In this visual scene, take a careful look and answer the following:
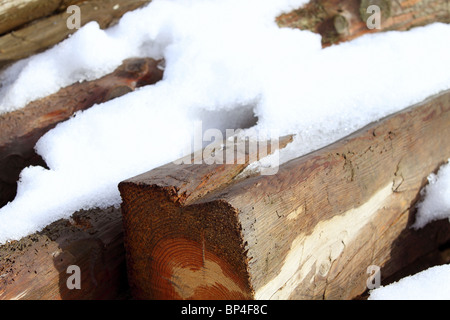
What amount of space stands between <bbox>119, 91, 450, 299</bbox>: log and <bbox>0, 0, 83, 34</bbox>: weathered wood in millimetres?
970

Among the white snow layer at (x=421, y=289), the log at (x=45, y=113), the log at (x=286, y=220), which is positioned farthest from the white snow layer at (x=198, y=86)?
the white snow layer at (x=421, y=289)

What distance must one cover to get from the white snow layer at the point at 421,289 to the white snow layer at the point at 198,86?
1.70 feet

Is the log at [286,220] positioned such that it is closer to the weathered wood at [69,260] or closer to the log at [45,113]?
the weathered wood at [69,260]

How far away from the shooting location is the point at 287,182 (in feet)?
4.74

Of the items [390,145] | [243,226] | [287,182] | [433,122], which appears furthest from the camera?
[433,122]

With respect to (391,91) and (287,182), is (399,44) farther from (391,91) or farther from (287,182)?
(287,182)

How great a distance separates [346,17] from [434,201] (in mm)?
886

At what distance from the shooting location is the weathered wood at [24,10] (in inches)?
77.5

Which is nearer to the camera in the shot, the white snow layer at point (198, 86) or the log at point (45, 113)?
the white snow layer at point (198, 86)

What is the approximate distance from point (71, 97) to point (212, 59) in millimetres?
560

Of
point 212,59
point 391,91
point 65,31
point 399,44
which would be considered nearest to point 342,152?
point 391,91

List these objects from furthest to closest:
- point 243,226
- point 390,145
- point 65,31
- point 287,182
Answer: point 65,31 → point 390,145 → point 287,182 → point 243,226

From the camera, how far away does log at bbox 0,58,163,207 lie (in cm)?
186
